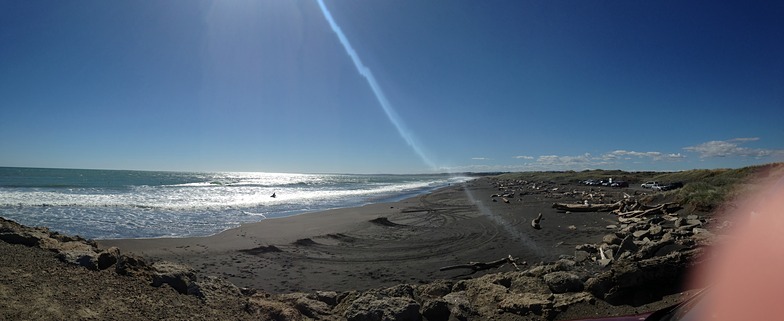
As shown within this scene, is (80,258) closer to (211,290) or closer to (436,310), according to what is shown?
(211,290)

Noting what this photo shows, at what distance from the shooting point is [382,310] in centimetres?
565

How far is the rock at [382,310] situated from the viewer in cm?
557

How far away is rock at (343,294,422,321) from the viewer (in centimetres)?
557

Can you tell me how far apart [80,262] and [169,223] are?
46.1 ft

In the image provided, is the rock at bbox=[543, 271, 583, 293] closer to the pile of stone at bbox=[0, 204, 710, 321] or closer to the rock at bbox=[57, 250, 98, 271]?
the pile of stone at bbox=[0, 204, 710, 321]

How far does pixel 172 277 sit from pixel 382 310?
3.05 meters

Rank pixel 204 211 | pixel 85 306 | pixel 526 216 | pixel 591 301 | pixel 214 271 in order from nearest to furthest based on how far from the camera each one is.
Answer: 1. pixel 85 306
2. pixel 591 301
3. pixel 214 271
4. pixel 526 216
5. pixel 204 211

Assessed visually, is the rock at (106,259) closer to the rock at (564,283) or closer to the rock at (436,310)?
the rock at (436,310)

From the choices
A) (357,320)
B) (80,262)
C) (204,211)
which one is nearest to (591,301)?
(357,320)

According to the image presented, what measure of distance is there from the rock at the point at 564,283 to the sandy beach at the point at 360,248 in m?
3.10

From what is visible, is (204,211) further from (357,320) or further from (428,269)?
(357,320)

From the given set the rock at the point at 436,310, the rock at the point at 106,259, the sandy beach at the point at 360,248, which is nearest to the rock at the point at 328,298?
the sandy beach at the point at 360,248

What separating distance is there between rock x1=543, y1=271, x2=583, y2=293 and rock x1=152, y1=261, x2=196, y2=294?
5.64 meters

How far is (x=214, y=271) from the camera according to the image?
9633 millimetres
